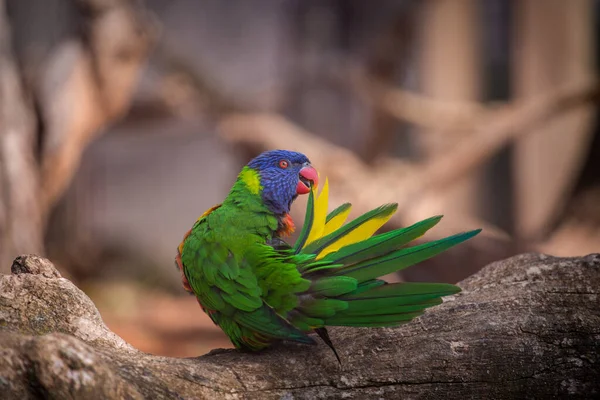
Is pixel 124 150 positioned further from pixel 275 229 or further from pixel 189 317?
pixel 275 229

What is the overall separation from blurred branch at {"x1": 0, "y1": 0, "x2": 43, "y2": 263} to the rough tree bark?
155 cm

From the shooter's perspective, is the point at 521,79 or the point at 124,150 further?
the point at 124,150

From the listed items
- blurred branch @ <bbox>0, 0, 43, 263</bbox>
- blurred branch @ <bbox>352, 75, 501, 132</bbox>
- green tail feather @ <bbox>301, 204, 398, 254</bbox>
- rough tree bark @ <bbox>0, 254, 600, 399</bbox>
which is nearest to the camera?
rough tree bark @ <bbox>0, 254, 600, 399</bbox>

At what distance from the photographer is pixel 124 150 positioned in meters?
6.97

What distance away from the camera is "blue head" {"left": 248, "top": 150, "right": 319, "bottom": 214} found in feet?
4.66

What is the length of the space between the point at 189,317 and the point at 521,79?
3.69 m

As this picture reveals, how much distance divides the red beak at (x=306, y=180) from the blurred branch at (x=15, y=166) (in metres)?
1.82

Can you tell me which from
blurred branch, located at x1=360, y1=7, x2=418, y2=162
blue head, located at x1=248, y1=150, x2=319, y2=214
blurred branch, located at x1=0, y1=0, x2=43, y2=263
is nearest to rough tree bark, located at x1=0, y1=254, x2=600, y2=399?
→ blue head, located at x1=248, y1=150, x2=319, y2=214

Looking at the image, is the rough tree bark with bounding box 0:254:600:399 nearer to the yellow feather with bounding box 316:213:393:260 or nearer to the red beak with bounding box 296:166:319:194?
the yellow feather with bounding box 316:213:393:260

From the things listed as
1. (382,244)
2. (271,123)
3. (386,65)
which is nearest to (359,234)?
(382,244)

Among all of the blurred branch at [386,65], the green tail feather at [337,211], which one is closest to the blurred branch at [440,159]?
the blurred branch at [386,65]

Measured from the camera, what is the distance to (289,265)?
123cm

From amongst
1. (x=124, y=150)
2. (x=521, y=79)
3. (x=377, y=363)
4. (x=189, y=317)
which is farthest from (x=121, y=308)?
(x=377, y=363)

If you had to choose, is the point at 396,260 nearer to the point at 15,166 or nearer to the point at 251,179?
the point at 251,179
